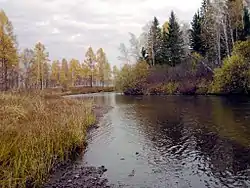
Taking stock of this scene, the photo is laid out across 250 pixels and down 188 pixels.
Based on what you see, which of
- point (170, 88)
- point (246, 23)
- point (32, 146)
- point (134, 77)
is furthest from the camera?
point (134, 77)

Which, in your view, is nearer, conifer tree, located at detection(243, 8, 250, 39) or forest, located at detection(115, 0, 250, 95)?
forest, located at detection(115, 0, 250, 95)

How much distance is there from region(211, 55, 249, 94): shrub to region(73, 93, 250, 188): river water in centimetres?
1769

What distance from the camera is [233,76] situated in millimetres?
36062

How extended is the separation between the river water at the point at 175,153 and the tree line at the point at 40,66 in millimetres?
26214

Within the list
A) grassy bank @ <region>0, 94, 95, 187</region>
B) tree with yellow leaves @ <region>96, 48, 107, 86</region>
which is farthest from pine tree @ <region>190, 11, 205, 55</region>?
grassy bank @ <region>0, 94, 95, 187</region>

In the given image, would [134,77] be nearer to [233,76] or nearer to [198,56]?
[198,56]

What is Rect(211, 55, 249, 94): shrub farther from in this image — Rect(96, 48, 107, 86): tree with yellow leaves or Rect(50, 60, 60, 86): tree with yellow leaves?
Rect(50, 60, 60, 86): tree with yellow leaves

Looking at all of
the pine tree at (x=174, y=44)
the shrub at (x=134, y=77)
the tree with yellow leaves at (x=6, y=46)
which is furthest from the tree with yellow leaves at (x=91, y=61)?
the tree with yellow leaves at (x=6, y=46)

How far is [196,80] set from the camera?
49.6 m

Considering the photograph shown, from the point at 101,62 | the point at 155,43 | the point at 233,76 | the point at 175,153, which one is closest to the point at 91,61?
the point at 101,62

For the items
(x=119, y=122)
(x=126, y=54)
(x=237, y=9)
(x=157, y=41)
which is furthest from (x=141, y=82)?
(x=119, y=122)

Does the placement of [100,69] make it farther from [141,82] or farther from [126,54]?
[141,82]

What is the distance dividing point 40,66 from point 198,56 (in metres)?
38.2

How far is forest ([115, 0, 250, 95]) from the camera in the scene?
1470 inches
